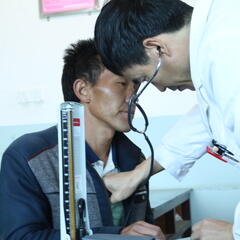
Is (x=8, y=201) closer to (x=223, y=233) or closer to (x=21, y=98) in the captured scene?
(x=223, y=233)

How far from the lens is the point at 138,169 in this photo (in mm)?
1500

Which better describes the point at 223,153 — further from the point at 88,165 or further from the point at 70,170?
the point at 70,170

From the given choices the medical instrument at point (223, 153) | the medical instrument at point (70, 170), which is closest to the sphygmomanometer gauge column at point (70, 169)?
the medical instrument at point (70, 170)

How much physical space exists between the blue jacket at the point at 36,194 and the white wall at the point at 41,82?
1.39 metres

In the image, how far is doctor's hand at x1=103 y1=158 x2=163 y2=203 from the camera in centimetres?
146

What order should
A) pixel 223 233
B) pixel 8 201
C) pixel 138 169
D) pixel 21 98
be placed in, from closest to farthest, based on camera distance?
pixel 223 233 → pixel 8 201 → pixel 138 169 → pixel 21 98

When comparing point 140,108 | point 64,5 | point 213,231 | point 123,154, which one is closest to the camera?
point 213,231

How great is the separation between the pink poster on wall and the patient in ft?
4.45

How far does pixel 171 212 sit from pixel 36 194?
3.69ft

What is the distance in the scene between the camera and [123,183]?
1.46m

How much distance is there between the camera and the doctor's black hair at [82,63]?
153 cm

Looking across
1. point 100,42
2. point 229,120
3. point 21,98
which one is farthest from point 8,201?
point 21,98

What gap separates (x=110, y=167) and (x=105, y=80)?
0.99ft

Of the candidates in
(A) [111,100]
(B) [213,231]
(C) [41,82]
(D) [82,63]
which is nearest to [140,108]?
(A) [111,100]
